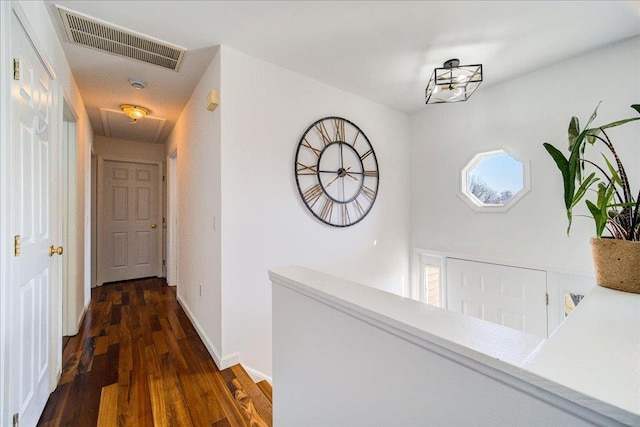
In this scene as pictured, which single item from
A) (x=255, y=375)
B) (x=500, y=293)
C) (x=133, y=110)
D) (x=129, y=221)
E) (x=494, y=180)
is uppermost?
(x=133, y=110)

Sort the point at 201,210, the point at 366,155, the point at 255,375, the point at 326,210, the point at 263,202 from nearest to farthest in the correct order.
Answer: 1. the point at 255,375
2. the point at 263,202
3. the point at 201,210
4. the point at 326,210
5. the point at 366,155

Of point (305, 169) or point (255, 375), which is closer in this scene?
point (255, 375)

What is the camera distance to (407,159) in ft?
11.1

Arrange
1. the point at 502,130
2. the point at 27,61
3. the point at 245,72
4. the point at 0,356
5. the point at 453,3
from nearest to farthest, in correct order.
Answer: the point at 0,356 → the point at 27,61 → the point at 453,3 → the point at 245,72 → the point at 502,130

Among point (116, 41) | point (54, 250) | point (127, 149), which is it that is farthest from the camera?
point (127, 149)

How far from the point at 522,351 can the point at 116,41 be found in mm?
2705

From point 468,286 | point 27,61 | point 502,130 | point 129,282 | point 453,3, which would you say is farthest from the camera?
point 129,282

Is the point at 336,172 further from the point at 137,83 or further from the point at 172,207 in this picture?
the point at 172,207

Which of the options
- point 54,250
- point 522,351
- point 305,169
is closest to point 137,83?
point 54,250

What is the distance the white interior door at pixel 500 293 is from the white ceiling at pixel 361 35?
1848 mm

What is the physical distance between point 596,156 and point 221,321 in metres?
3.12

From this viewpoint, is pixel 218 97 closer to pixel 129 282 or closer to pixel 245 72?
pixel 245 72

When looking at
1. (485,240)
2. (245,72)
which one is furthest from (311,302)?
(485,240)

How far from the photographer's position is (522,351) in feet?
1.70
